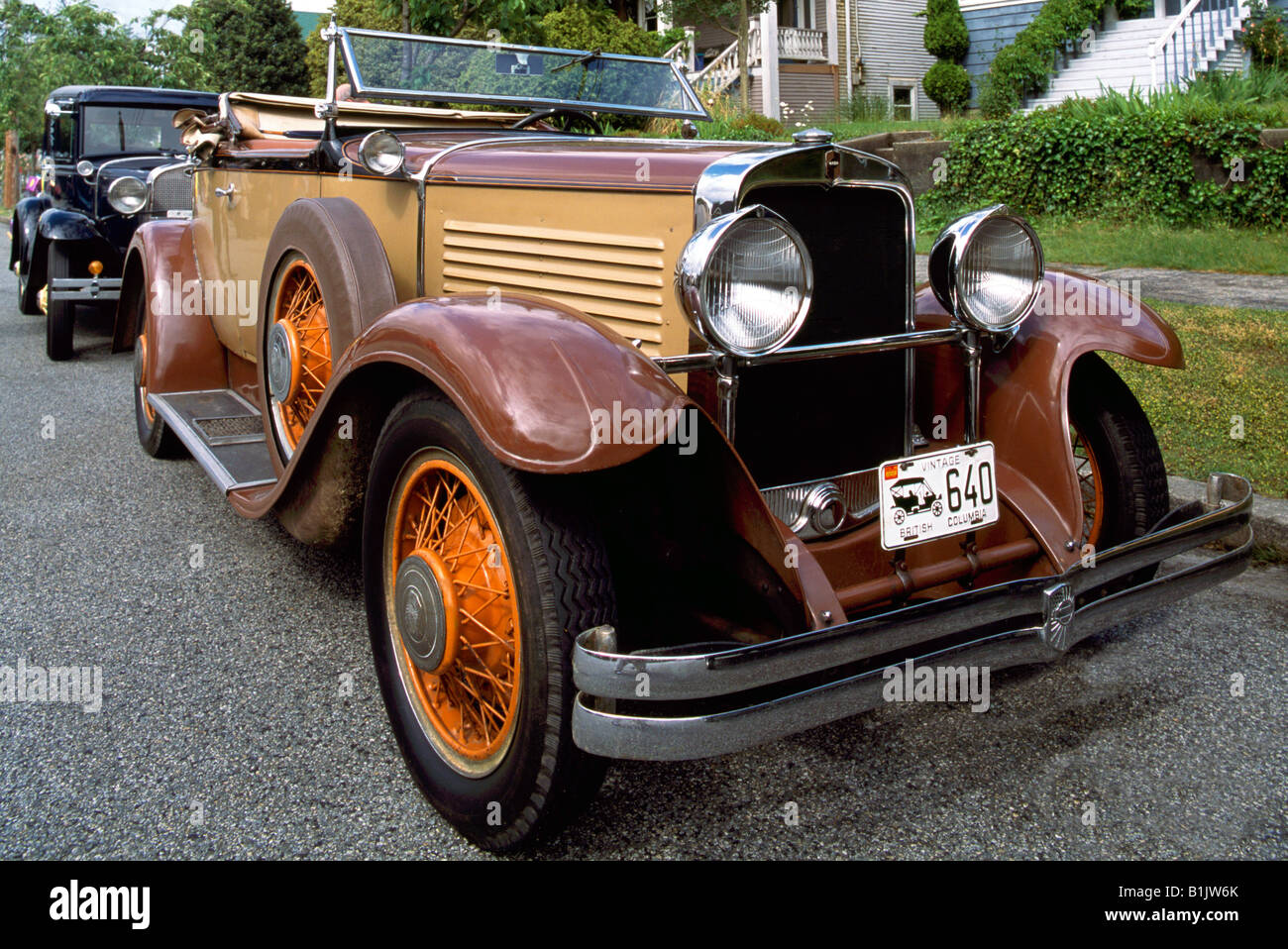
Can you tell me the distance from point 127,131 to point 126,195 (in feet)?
12.6

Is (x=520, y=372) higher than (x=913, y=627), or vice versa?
(x=520, y=372)

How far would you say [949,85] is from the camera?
1652 centimetres

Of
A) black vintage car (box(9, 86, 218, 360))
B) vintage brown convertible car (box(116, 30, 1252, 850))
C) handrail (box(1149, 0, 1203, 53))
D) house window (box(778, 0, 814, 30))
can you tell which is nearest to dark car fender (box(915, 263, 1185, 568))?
vintage brown convertible car (box(116, 30, 1252, 850))

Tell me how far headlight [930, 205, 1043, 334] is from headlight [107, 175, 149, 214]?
451 centimetres

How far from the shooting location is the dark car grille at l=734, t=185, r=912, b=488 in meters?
2.43

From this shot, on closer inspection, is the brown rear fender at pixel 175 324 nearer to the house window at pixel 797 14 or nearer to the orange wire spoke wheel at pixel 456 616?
the orange wire spoke wheel at pixel 456 616

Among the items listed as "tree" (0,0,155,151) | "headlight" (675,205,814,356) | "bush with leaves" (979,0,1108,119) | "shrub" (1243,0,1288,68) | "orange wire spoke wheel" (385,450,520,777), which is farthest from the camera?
"tree" (0,0,155,151)

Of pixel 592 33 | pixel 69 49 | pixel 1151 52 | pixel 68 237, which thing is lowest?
pixel 68 237

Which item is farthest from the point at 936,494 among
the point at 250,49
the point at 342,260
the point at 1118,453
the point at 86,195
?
the point at 250,49

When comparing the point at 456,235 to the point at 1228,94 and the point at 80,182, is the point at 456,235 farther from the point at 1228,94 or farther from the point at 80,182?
the point at 1228,94

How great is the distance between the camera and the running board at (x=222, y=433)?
355cm

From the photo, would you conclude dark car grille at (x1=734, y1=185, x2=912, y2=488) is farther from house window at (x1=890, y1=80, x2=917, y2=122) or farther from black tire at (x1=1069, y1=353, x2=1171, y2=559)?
house window at (x1=890, y1=80, x2=917, y2=122)

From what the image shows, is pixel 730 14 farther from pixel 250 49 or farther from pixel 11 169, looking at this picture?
pixel 11 169
